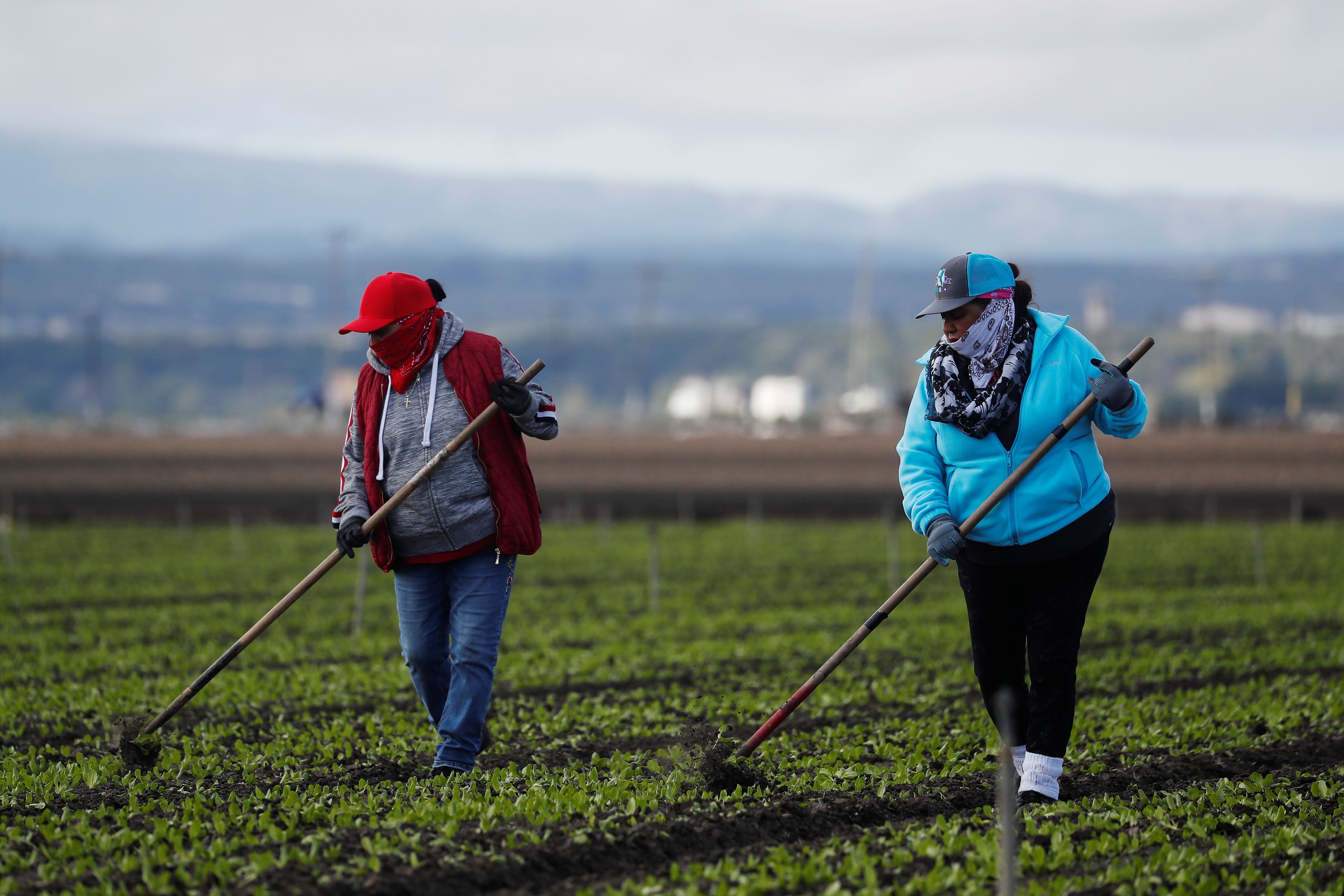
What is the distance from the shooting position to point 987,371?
635 centimetres

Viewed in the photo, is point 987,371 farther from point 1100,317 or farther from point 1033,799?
point 1100,317

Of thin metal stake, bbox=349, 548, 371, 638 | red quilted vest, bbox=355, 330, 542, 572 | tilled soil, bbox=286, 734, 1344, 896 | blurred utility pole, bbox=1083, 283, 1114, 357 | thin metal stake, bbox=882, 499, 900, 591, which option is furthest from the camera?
blurred utility pole, bbox=1083, 283, 1114, 357

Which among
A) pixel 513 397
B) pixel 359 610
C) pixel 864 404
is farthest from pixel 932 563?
pixel 864 404

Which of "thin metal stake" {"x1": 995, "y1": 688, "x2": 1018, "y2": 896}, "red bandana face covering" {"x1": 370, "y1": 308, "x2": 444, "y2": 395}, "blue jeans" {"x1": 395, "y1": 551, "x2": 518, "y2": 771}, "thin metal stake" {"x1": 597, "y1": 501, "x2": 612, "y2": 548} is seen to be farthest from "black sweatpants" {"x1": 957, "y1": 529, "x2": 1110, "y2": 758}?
"thin metal stake" {"x1": 597, "y1": 501, "x2": 612, "y2": 548}

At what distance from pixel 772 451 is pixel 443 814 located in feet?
107

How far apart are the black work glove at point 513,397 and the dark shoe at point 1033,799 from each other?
293 cm

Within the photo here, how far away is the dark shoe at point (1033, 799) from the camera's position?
636 cm

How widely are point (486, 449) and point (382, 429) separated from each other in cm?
58

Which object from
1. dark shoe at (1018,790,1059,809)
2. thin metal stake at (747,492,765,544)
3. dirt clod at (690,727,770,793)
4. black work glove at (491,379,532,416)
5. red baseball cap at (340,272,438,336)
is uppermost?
red baseball cap at (340,272,438,336)

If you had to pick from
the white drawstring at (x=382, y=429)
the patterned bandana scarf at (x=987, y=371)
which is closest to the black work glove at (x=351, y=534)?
the white drawstring at (x=382, y=429)

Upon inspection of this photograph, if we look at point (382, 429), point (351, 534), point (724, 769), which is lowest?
point (724, 769)

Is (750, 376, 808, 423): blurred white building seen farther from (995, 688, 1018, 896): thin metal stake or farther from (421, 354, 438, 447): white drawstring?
(995, 688, 1018, 896): thin metal stake

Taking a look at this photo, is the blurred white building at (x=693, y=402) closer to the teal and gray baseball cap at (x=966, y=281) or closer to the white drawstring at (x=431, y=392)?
the white drawstring at (x=431, y=392)

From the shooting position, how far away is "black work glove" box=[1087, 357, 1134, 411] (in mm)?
6172
